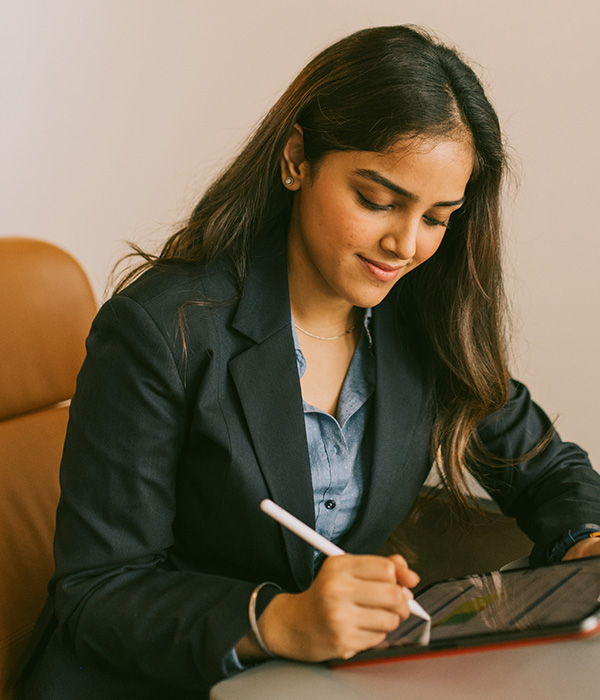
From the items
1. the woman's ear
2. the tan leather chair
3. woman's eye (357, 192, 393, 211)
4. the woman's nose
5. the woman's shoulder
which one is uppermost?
the woman's ear

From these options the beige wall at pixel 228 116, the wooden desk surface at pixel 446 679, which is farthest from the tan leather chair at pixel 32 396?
the beige wall at pixel 228 116

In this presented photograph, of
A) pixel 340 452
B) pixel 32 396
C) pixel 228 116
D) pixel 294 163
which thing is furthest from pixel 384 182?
pixel 228 116

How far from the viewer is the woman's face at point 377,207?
92 centimetres

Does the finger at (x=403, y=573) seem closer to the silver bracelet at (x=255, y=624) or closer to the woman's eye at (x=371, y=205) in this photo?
the silver bracelet at (x=255, y=624)

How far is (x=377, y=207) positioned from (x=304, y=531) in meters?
0.41

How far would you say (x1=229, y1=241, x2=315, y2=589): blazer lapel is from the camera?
977 mm

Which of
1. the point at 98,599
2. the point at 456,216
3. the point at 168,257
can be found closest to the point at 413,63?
the point at 456,216

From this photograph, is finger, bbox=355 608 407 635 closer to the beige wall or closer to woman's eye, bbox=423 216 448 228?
woman's eye, bbox=423 216 448 228

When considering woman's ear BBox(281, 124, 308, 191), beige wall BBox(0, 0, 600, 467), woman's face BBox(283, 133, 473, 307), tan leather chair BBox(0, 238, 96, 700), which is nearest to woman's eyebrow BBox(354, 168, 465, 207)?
woman's face BBox(283, 133, 473, 307)

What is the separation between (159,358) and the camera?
0.93 metres

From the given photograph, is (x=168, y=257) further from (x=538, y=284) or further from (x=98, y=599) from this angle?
(x=538, y=284)

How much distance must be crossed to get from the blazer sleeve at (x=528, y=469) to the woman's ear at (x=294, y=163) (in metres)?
0.49

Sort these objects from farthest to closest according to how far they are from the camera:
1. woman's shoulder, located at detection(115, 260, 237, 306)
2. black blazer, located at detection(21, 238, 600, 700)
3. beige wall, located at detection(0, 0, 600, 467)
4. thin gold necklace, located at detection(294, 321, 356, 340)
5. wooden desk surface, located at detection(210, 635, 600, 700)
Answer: beige wall, located at detection(0, 0, 600, 467) → thin gold necklace, located at detection(294, 321, 356, 340) → woman's shoulder, located at detection(115, 260, 237, 306) → black blazer, located at detection(21, 238, 600, 700) → wooden desk surface, located at detection(210, 635, 600, 700)

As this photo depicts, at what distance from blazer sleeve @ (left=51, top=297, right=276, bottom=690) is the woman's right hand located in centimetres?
13
